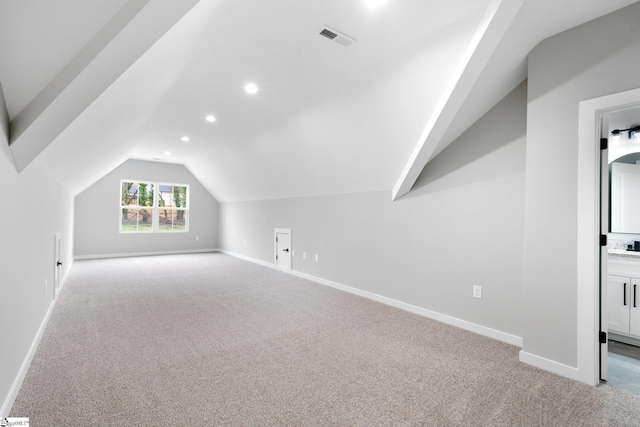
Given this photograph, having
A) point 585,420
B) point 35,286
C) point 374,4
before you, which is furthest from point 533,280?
point 35,286

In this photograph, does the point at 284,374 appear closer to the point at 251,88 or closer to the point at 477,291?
the point at 477,291

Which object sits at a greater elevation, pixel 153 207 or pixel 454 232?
pixel 153 207

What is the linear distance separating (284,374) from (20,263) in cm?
198

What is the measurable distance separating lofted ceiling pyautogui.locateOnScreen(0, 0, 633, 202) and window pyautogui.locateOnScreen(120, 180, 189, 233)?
4375 mm

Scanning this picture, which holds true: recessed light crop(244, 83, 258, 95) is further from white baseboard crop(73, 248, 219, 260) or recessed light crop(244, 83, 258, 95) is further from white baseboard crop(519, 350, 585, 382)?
white baseboard crop(73, 248, 219, 260)

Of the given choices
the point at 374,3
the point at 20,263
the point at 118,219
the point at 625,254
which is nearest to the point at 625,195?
the point at 625,254

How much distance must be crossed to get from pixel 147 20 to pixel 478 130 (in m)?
2.86

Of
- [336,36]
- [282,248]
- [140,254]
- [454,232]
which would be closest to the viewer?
[336,36]

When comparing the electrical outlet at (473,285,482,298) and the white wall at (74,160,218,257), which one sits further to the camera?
the white wall at (74,160,218,257)

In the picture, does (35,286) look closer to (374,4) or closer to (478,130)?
(374,4)

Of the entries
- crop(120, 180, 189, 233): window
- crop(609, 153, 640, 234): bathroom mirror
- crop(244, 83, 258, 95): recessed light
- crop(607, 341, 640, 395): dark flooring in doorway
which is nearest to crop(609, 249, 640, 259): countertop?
crop(609, 153, 640, 234): bathroom mirror

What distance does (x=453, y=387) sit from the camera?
2.05 metres

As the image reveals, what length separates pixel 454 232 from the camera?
10.7 ft

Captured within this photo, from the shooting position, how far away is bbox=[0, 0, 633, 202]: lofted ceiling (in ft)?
4.75
